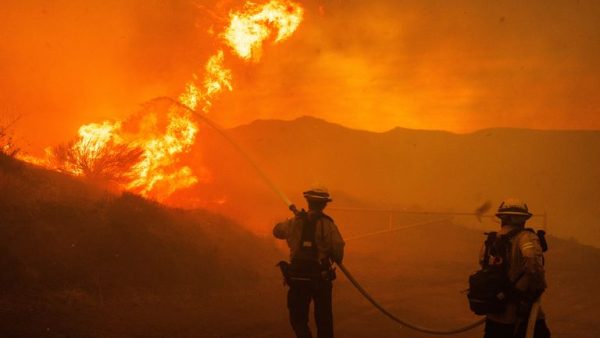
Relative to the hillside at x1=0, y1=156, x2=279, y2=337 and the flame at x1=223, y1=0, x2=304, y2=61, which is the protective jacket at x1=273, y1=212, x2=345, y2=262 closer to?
the hillside at x1=0, y1=156, x2=279, y2=337

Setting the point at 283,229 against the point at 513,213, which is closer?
the point at 513,213

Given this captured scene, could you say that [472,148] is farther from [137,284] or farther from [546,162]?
[137,284]

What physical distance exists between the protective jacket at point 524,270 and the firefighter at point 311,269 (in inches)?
81.6

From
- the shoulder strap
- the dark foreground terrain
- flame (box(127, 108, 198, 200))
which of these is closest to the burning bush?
flame (box(127, 108, 198, 200))

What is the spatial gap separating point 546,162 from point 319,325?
128014 millimetres

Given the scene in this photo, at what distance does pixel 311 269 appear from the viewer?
6.38 m

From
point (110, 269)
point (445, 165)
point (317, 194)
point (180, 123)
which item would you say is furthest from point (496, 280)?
point (445, 165)

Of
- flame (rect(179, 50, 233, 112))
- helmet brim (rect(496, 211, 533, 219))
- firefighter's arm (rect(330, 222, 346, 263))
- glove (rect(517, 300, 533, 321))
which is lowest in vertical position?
glove (rect(517, 300, 533, 321))

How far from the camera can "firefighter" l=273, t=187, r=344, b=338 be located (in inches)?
251

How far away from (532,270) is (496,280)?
15.9 inches

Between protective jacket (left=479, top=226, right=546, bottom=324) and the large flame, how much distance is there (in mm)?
14024

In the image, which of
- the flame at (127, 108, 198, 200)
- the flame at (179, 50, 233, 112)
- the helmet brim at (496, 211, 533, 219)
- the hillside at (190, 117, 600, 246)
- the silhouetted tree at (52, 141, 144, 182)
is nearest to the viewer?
the helmet brim at (496, 211, 533, 219)

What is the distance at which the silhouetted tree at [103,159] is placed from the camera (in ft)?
56.8

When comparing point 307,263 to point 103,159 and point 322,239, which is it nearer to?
point 322,239
